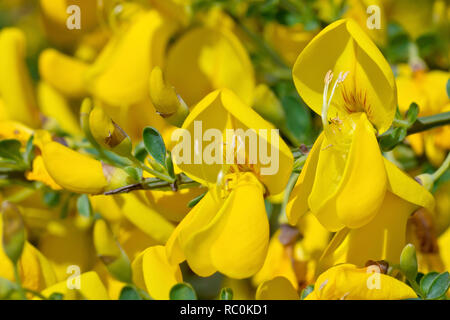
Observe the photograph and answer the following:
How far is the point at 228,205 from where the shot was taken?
0.75 m

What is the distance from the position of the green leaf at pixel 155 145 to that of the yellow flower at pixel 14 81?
45cm

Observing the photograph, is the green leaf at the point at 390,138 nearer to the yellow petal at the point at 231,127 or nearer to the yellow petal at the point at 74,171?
the yellow petal at the point at 231,127

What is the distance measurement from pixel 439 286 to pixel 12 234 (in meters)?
0.49

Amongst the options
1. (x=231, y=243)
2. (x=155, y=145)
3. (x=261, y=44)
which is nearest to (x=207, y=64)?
(x=261, y=44)

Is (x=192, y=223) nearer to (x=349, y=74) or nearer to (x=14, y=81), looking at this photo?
(x=349, y=74)

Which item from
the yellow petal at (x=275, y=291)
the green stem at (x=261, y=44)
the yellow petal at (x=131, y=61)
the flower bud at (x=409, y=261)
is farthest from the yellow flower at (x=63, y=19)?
the flower bud at (x=409, y=261)

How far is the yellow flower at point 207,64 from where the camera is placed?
1130mm

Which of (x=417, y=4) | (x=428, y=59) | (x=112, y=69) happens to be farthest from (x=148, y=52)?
(x=417, y=4)

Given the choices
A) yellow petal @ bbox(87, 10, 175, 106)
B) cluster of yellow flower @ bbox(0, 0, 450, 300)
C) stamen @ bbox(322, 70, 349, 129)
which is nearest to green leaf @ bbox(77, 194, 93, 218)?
cluster of yellow flower @ bbox(0, 0, 450, 300)

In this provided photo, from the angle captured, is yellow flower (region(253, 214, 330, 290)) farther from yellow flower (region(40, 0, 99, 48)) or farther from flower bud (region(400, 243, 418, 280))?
yellow flower (region(40, 0, 99, 48))

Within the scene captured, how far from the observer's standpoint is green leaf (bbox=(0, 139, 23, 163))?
0.90 metres

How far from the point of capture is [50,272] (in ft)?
3.22

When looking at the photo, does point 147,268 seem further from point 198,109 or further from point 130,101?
point 130,101

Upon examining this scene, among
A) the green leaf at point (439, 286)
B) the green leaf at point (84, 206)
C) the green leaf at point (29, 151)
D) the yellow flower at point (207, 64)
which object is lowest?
the green leaf at point (439, 286)
